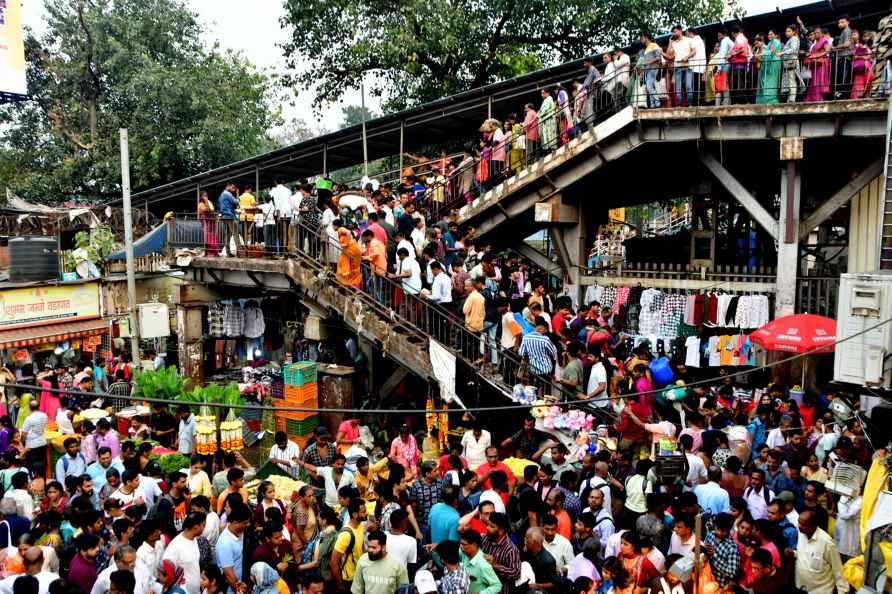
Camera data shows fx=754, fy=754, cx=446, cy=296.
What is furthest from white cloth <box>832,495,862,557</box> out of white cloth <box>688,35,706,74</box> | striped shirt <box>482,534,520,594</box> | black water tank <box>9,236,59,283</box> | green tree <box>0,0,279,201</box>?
green tree <box>0,0,279,201</box>

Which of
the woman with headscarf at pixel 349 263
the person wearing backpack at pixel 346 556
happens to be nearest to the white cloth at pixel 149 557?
the person wearing backpack at pixel 346 556

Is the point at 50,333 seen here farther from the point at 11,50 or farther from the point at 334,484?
the point at 11,50

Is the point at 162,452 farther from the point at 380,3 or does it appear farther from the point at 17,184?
the point at 17,184

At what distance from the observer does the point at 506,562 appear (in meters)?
6.66

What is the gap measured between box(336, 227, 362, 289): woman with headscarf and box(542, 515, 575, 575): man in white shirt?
25.2 feet

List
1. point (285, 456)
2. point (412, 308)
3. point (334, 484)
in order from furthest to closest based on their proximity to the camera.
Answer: point (412, 308), point (285, 456), point (334, 484)

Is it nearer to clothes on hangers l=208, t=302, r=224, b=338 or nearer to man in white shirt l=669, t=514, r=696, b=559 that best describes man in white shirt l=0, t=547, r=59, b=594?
man in white shirt l=669, t=514, r=696, b=559

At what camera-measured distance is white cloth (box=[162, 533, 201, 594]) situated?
22.2ft

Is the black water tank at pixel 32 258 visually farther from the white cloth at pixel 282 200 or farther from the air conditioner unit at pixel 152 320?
the white cloth at pixel 282 200

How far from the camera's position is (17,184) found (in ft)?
96.8

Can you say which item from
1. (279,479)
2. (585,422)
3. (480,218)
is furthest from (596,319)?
(279,479)

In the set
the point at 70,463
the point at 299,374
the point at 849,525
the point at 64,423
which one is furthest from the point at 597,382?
the point at 64,423

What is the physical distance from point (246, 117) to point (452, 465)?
24285 mm

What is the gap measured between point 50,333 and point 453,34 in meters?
14.7
